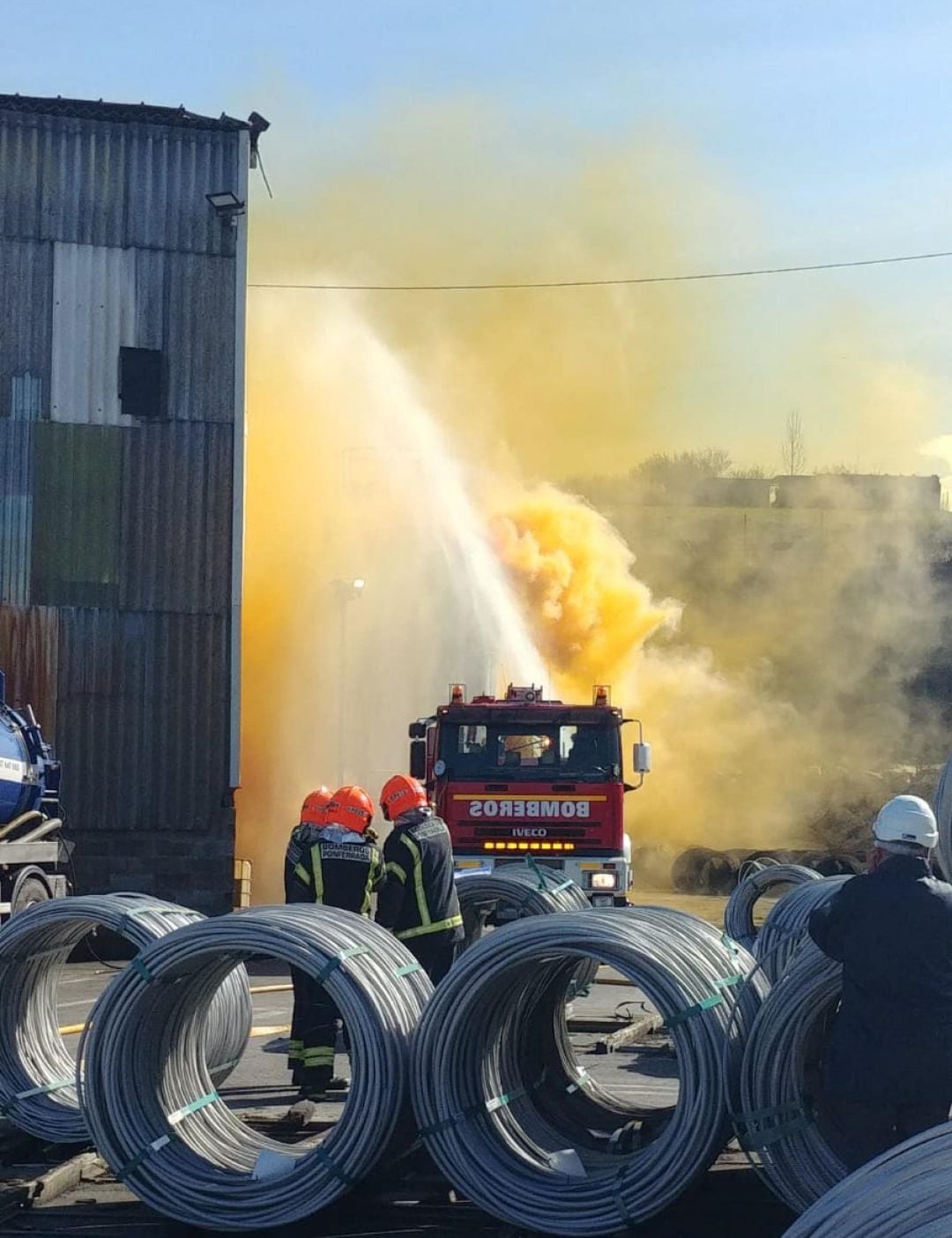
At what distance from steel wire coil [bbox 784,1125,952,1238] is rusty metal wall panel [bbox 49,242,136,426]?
1957cm

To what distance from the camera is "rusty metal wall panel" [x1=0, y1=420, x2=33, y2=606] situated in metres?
21.7

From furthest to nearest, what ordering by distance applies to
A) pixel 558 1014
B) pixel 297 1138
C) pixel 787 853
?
pixel 787 853 → pixel 558 1014 → pixel 297 1138

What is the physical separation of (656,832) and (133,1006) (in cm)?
3128

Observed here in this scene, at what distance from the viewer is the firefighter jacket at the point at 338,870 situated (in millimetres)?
10195

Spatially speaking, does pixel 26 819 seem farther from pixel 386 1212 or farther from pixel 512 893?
pixel 386 1212

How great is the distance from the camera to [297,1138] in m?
8.73

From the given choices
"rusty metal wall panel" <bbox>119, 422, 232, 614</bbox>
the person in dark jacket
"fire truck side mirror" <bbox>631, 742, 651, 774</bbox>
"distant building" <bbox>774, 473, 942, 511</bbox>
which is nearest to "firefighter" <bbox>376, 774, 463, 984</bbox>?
the person in dark jacket

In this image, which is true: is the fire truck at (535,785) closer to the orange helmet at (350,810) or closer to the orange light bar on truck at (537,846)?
the orange light bar on truck at (537,846)

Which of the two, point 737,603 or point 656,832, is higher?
point 737,603

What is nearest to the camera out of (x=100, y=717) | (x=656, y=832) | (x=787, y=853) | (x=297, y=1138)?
(x=297, y=1138)

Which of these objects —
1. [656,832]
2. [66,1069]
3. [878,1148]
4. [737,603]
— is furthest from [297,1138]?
[737,603]

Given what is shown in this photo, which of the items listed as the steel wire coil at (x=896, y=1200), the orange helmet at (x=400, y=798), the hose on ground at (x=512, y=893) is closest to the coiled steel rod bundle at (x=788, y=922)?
the hose on ground at (x=512, y=893)

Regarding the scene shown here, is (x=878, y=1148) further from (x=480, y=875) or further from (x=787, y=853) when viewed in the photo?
(x=787, y=853)

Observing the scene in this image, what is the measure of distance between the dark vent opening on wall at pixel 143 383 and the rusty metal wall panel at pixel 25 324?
1.04 m
